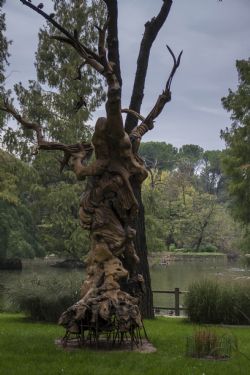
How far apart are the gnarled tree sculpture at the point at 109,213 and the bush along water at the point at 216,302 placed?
15.3 ft

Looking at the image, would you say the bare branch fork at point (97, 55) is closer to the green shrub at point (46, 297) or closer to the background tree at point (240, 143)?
the green shrub at point (46, 297)

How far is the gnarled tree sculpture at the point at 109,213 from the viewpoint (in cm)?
715

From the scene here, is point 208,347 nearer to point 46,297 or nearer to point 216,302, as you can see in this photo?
point 216,302

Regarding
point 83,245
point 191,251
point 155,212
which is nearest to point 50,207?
point 83,245

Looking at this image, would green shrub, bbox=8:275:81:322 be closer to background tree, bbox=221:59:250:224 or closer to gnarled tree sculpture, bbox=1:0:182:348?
gnarled tree sculpture, bbox=1:0:182:348

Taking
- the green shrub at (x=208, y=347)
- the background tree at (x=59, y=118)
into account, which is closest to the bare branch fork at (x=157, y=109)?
the green shrub at (x=208, y=347)

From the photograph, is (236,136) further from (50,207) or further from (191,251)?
(191,251)

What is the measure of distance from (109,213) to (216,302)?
545 centimetres

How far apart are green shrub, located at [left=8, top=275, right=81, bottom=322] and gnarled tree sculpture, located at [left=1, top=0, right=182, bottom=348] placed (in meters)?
3.94

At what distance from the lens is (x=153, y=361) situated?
667cm

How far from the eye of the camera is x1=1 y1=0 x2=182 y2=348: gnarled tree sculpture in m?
7.15

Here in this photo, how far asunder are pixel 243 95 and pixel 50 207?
44.2ft

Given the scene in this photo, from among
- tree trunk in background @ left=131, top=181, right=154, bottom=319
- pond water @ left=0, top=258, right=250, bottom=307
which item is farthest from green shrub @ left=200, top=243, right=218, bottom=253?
tree trunk in background @ left=131, top=181, right=154, bottom=319

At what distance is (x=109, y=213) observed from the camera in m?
7.96
